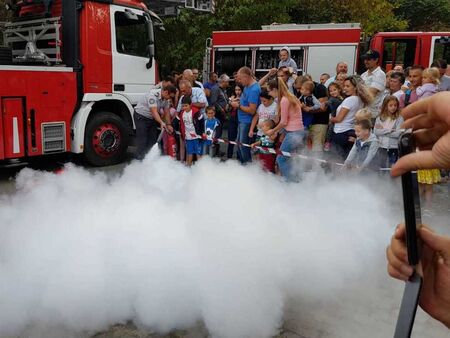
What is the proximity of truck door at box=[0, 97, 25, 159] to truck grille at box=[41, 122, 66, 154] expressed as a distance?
0.38 meters

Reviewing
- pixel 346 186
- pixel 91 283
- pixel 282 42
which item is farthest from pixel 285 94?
pixel 282 42

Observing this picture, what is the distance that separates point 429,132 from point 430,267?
1.33 ft

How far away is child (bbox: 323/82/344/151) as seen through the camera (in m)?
6.48

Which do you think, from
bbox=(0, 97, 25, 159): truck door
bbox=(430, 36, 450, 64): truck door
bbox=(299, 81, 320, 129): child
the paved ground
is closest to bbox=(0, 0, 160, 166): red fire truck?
bbox=(0, 97, 25, 159): truck door

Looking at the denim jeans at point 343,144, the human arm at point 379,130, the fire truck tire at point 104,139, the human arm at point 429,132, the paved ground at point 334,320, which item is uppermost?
the human arm at point 429,132

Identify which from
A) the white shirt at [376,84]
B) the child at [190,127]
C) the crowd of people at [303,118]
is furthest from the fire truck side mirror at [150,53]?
the white shirt at [376,84]

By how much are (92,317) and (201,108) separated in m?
5.31

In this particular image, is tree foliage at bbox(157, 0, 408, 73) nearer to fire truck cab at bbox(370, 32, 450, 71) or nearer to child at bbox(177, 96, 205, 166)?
fire truck cab at bbox(370, 32, 450, 71)

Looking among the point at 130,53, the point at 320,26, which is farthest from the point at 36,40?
the point at 320,26

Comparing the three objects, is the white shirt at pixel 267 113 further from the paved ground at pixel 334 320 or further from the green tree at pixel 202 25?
the green tree at pixel 202 25

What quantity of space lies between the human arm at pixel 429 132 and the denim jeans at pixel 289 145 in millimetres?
4548

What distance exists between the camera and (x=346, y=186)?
4.18m

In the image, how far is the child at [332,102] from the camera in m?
6.48

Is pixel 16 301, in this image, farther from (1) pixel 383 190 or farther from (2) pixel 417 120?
(1) pixel 383 190
